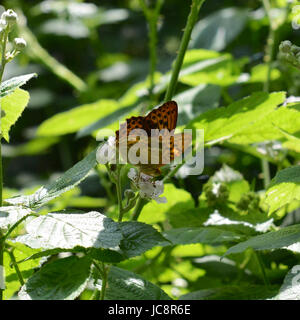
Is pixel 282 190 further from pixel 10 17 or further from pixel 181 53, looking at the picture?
pixel 10 17

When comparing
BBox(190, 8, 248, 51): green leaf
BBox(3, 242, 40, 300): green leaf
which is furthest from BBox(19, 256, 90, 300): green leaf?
BBox(190, 8, 248, 51): green leaf

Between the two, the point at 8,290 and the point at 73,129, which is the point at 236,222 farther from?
the point at 73,129

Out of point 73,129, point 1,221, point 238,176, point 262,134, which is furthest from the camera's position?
point 73,129

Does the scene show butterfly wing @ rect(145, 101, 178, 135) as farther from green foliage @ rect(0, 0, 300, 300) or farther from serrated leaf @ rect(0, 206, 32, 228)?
serrated leaf @ rect(0, 206, 32, 228)

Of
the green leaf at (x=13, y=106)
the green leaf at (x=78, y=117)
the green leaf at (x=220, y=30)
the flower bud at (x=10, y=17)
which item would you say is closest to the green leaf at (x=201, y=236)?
the green leaf at (x=13, y=106)

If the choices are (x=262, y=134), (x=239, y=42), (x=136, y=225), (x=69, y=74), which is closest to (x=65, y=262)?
(x=136, y=225)

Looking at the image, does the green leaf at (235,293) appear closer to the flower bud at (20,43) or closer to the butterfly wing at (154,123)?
the butterfly wing at (154,123)

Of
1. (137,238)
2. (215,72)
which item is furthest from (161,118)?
(215,72)

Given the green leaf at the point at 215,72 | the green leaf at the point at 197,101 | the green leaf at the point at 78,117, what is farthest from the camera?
the green leaf at the point at 78,117
